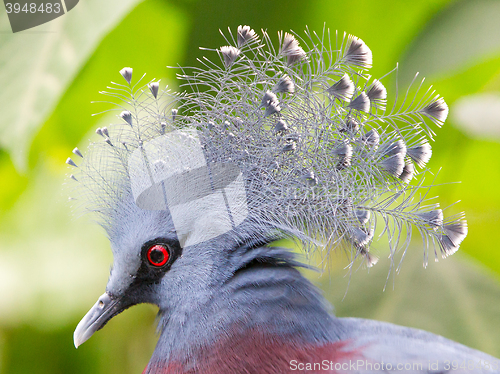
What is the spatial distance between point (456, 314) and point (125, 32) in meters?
1.27

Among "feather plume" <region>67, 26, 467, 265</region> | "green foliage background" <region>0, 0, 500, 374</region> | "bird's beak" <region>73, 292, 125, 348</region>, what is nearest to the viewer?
"feather plume" <region>67, 26, 467, 265</region>

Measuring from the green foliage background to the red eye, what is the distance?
→ 43cm

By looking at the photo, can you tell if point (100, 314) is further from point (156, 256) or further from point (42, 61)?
point (42, 61)

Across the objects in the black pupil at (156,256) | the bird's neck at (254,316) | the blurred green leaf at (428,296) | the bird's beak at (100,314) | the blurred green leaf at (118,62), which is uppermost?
the blurred green leaf at (118,62)

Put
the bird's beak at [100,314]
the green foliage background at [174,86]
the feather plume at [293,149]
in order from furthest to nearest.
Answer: the green foliage background at [174,86], the bird's beak at [100,314], the feather plume at [293,149]

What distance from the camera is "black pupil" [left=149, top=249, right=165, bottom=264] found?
2.49 feet

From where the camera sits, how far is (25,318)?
1.14 metres

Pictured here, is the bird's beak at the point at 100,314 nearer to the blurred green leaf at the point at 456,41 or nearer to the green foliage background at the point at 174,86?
the green foliage background at the point at 174,86

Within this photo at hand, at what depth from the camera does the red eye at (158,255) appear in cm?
76

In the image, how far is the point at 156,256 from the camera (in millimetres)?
761

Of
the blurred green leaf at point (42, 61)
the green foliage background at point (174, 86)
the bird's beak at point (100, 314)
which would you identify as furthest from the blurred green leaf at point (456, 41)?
the bird's beak at point (100, 314)

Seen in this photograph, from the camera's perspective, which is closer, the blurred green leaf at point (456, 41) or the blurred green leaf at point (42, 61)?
the blurred green leaf at point (42, 61)

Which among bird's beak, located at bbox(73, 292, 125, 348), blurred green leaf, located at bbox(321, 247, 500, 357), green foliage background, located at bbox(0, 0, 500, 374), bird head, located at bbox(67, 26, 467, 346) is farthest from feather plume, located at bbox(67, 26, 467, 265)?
blurred green leaf, located at bbox(321, 247, 500, 357)

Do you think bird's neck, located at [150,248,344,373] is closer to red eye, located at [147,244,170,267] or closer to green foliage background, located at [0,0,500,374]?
red eye, located at [147,244,170,267]
